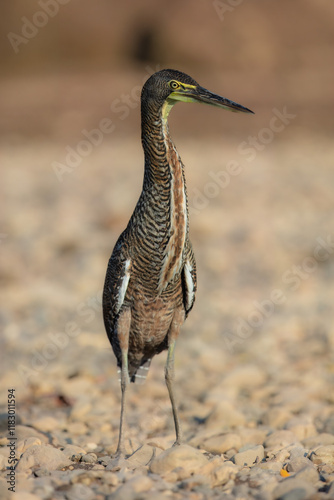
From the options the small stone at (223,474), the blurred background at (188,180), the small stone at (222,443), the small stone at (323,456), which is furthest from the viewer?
the blurred background at (188,180)

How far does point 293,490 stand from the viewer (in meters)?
3.97

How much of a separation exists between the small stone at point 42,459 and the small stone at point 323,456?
1.81 m

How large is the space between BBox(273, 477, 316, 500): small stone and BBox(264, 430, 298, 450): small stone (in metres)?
1.54

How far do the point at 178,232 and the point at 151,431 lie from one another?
92.5 inches

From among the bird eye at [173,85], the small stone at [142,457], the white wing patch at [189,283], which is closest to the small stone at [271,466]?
the small stone at [142,457]

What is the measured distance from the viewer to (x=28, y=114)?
905 inches

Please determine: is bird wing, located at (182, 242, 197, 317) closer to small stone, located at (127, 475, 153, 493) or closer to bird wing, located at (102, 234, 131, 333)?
bird wing, located at (102, 234, 131, 333)

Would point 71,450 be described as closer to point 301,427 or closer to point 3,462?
point 3,462

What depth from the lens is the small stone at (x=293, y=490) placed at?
3.90 metres

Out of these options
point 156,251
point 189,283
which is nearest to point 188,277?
point 189,283

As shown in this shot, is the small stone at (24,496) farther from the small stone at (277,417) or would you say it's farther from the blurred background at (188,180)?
the small stone at (277,417)

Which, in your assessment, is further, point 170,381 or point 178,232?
point 170,381

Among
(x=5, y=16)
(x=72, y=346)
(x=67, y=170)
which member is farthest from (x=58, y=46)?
(x=72, y=346)

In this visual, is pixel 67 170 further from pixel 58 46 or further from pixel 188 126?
pixel 58 46
